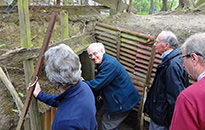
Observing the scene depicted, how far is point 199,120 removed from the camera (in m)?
1.25

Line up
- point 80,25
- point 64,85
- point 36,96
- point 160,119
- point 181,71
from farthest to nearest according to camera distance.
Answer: point 80,25
point 160,119
point 181,71
point 36,96
point 64,85

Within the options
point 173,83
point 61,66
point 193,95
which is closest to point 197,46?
point 193,95

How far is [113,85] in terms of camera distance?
10.1 feet

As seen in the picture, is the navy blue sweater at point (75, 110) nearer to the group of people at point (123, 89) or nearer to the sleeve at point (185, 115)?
the group of people at point (123, 89)

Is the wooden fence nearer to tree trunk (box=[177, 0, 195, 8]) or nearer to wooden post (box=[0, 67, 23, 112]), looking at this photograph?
wooden post (box=[0, 67, 23, 112])

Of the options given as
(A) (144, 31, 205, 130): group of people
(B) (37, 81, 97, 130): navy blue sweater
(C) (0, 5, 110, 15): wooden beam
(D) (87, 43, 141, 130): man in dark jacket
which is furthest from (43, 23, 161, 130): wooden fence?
(B) (37, 81, 97, 130): navy blue sweater

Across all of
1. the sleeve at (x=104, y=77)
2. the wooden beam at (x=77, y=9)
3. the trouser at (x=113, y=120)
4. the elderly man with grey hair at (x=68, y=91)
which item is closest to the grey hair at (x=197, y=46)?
the elderly man with grey hair at (x=68, y=91)

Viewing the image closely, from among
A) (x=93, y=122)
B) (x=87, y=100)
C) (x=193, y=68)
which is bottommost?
(x=93, y=122)

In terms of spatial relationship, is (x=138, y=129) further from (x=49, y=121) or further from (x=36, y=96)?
(x=36, y=96)

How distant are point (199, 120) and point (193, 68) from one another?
448mm

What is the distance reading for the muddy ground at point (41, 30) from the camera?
103 inches

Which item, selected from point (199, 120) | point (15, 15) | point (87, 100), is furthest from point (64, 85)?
point (15, 15)

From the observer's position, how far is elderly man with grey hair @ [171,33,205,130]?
48.8 inches

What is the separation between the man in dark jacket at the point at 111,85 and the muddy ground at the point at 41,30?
1.03 metres
